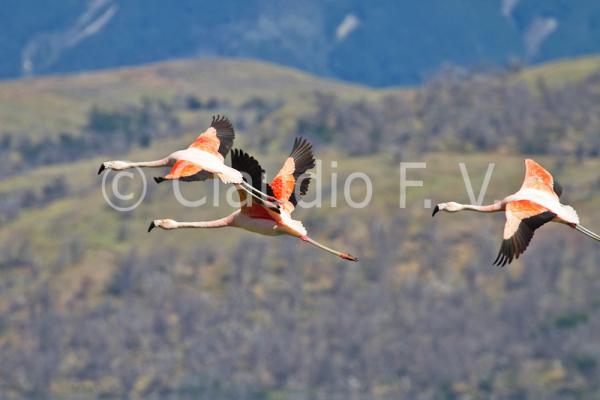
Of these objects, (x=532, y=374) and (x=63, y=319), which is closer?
(x=532, y=374)

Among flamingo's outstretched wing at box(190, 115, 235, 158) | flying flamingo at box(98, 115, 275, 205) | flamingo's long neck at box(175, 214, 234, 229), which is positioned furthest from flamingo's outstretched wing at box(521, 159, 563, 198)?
flamingo's outstretched wing at box(190, 115, 235, 158)

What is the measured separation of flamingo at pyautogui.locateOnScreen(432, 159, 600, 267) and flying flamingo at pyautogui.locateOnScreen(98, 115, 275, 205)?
305cm

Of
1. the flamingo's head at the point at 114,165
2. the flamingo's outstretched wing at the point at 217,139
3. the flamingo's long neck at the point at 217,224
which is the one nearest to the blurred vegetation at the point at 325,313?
the flamingo's outstretched wing at the point at 217,139

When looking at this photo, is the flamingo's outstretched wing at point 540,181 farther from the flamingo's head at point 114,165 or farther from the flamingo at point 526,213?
the flamingo's head at point 114,165

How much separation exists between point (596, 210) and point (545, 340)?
55.7 feet

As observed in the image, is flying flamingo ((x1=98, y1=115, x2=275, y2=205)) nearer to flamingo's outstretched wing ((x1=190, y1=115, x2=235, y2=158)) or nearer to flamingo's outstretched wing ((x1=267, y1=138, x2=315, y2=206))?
flamingo's outstretched wing ((x1=190, y1=115, x2=235, y2=158))

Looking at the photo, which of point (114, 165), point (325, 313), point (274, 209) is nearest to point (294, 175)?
point (274, 209)

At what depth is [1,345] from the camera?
192 meters

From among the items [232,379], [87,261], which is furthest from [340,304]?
[87,261]

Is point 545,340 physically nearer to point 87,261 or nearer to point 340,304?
point 340,304

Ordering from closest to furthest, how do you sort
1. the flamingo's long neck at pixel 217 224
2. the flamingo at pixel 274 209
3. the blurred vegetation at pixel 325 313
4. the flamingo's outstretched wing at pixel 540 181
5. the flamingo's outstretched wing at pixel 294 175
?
the flamingo at pixel 274 209 < the flamingo's long neck at pixel 217 224 < the flamingo's outstretched wing at pixel 540 181 < the flamingo's outstretched wing at pixel 294 175 < the blurred vegetation at pixel 325 313

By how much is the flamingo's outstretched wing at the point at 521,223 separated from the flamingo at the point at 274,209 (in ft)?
7.46

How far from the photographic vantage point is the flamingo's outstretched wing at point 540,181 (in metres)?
27.5

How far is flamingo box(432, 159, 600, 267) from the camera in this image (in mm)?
25797
